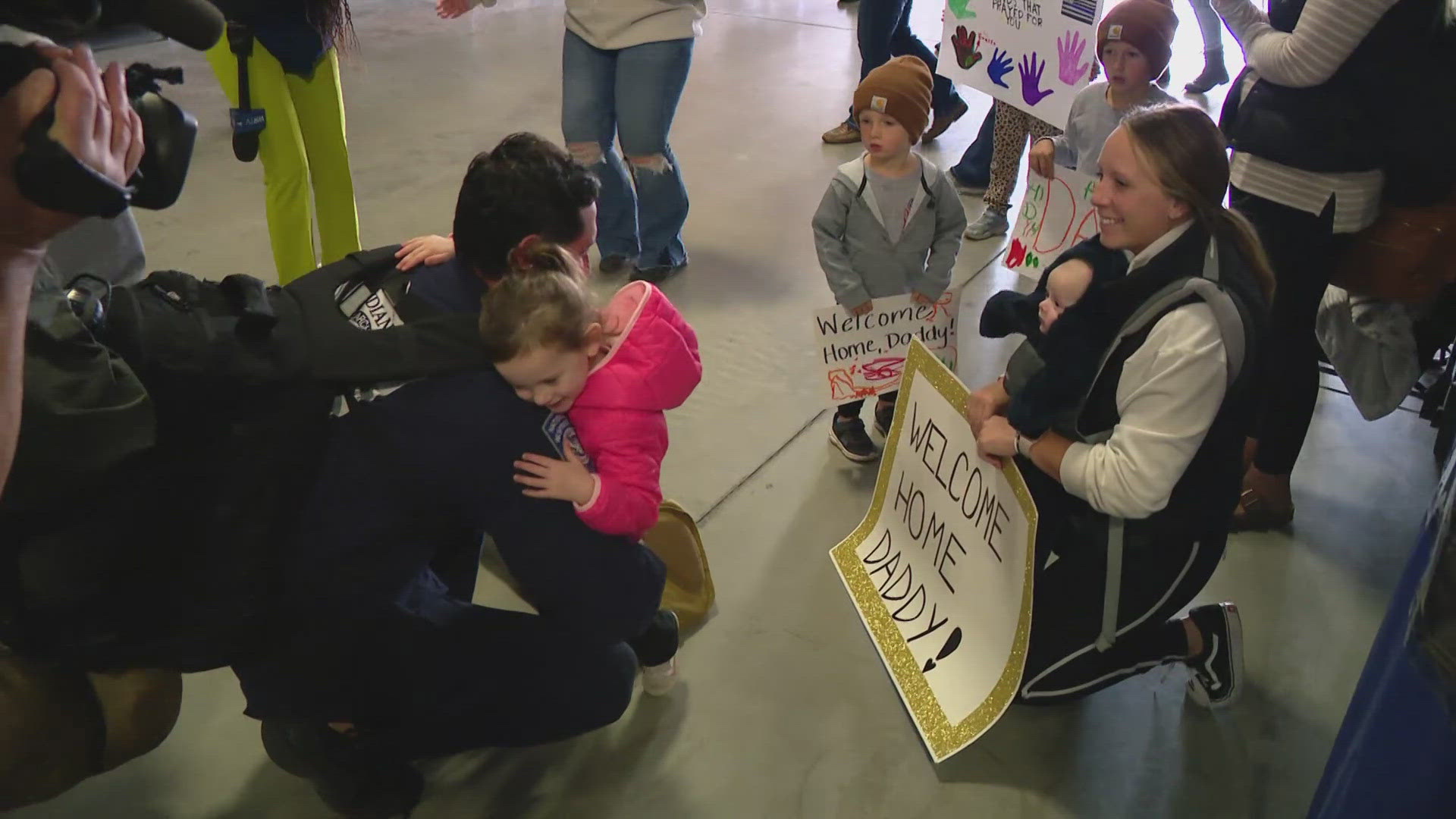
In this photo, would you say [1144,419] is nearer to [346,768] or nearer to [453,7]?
[346,768]

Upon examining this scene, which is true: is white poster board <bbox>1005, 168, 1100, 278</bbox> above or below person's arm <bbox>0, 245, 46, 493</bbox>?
below

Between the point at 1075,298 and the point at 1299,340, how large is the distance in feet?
2.80

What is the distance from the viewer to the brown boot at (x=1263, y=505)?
7.64 ft

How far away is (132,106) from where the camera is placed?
1.11 metres

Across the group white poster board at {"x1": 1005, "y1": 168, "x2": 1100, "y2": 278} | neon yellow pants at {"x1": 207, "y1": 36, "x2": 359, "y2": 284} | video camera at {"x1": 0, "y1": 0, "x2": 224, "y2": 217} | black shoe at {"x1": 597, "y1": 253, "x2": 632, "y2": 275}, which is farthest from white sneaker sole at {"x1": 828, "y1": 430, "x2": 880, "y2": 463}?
video camera at {"x1": 0, "y1": 0, "x2": 224, "y2": 217}

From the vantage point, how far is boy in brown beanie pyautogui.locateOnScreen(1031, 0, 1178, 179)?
2.56m

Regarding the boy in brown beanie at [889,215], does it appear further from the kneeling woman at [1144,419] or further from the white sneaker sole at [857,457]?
the kneeling woman at [1144,419]

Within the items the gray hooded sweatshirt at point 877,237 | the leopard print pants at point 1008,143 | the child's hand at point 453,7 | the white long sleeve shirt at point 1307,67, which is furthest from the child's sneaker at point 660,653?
the leopard print pants at point 1008,143

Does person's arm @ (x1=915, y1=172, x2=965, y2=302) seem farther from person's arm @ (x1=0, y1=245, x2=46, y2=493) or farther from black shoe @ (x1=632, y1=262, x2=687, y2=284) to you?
person's arm @ (x1=0, y1=245, x2=46, y2=493)

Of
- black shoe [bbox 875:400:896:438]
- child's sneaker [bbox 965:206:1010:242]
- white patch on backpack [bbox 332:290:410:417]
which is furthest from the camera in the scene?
child's sneaker [bbox 965:206:1010:242]

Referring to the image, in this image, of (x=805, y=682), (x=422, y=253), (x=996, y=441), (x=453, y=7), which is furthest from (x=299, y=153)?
(x=996, y=441)

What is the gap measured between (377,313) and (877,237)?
4.07 feet

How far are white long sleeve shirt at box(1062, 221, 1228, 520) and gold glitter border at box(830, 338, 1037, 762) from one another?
16 cm

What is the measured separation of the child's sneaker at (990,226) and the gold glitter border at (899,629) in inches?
66.2
